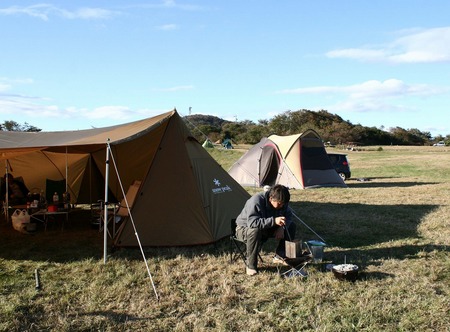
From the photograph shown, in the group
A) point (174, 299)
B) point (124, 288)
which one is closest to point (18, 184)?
point (124, 288)

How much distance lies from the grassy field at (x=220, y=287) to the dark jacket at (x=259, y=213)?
556 mm

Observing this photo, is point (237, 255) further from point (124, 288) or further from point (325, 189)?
point (325, 189)

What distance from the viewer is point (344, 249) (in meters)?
5.77

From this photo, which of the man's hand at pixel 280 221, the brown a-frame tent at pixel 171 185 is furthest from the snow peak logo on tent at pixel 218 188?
the man's hand at pixel 280 221

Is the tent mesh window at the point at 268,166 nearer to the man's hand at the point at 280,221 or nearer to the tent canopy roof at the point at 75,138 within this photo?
the tent canopy roof at the point at 75,138

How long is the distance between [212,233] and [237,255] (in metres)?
0.66

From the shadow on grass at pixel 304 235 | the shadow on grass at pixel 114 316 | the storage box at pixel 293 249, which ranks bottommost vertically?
the shadow on grass at pixel 114 316

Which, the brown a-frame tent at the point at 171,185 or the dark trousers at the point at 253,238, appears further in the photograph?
the brown a-frame tent at the point at 171,185

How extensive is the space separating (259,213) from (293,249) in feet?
1.85

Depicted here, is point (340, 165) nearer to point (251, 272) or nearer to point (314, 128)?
point (251, 272)

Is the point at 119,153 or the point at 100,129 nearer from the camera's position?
the point at 100,129

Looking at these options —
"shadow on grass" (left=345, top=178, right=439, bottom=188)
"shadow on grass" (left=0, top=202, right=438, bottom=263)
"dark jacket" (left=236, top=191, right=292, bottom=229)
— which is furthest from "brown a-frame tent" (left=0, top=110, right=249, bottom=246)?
"shadow on grass" (left=345, top=178, right=439, bottom=188)

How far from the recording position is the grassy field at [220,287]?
3.59 m

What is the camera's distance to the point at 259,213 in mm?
4883
